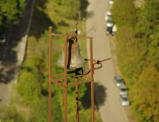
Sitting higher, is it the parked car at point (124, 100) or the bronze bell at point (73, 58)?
the bronze bell at point (73, 58)

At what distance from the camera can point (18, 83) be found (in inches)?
1957

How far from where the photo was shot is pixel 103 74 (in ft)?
202

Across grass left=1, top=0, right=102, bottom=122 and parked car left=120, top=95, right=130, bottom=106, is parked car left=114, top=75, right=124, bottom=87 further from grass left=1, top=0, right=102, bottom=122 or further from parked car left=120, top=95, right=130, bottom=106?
grass left=1, top=0, right=102, bottom=122

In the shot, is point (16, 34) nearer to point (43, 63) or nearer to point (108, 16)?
point (43, 63)

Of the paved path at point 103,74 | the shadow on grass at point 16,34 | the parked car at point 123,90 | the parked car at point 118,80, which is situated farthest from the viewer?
the parked car at point 118,80

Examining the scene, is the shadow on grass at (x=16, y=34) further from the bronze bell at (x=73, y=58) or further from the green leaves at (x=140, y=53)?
the bronze bell at (x=73, y=58)

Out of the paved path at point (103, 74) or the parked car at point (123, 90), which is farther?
the parked car at point (123, 90)

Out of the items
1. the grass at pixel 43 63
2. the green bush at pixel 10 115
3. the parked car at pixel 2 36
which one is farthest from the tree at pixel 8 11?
the green bush at pixel 10 115

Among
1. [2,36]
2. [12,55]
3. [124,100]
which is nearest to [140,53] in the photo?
[124,100]

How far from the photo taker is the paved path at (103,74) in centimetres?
5481

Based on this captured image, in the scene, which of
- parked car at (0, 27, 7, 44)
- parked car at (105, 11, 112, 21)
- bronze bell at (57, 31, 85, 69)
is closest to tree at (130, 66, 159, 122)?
parked car at (0, 27, 7, 44)

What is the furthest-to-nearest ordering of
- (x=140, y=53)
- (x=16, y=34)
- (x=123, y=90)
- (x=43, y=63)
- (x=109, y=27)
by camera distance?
(x=109, y=27)
(x=16, y=34)
(x=123, y=90)
(x=140, y=53)
(x=43, y=63)

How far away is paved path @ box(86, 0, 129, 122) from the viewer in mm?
54812

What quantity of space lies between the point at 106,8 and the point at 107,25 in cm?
867
